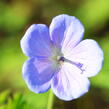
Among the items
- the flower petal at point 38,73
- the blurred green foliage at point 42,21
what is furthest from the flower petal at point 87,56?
the blurred green foliage at point 42,21

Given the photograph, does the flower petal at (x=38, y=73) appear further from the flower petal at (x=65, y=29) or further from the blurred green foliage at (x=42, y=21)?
the blurred green foliage at (x=42, y=21)

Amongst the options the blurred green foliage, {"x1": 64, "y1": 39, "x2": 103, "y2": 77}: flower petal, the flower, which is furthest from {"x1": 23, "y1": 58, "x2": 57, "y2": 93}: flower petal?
the blurred green foliage

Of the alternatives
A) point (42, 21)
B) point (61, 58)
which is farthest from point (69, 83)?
point (42, 21)

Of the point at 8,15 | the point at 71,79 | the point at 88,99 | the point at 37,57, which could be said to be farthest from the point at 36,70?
the point at 8,15

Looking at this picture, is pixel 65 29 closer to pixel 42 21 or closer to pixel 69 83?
pixel 69 83

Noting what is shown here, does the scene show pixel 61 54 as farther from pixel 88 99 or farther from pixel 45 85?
pixel 88 99

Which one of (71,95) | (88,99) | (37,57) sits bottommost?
(88,99)
